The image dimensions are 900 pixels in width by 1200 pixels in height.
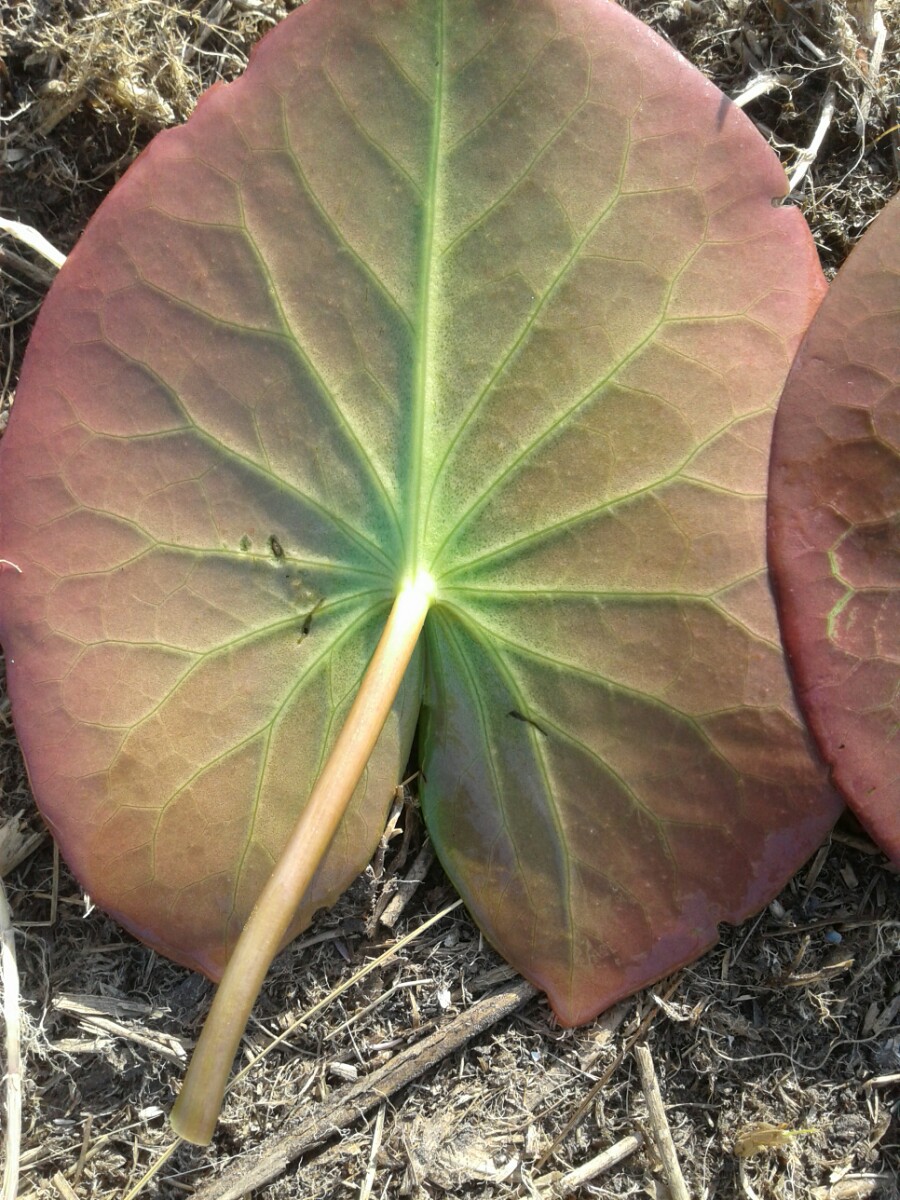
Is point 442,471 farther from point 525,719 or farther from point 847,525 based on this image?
point 847,525

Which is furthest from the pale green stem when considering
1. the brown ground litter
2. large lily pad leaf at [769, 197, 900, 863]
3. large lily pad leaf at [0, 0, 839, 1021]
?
large lily pad leaf at [769, 197, 900, 863]

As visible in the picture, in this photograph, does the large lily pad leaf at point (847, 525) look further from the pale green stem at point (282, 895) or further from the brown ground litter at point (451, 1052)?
the pale green stem at point (282, 895)

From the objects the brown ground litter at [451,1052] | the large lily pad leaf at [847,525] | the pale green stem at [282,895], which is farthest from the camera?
the brown ground litter at [451,1052]

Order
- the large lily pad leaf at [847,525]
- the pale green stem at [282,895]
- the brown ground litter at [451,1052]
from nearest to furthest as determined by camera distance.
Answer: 1. the pale green stem at [282,895]
2. the large lily pad leaf at [847,525]
3. the brown ground litter at [451,1052]

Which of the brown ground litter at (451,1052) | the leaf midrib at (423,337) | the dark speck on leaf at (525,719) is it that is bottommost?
the brown ground litter at (451,1052)

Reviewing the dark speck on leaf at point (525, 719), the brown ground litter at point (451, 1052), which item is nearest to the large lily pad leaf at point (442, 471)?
the dark speck on leaf at point (525, 719)

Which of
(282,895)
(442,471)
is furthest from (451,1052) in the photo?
(442,471)
